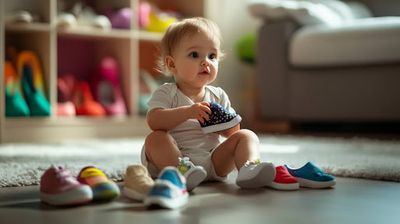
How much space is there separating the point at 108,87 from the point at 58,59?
0.32 m

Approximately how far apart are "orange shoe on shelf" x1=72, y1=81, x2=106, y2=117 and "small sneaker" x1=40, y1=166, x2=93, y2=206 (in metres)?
1.86

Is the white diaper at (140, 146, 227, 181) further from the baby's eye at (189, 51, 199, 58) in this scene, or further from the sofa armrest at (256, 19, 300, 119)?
the sofa armrest at (256, 19, 300, 119)

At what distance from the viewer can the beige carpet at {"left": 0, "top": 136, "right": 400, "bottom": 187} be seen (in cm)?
130

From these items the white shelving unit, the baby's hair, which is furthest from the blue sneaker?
the white shelving unit

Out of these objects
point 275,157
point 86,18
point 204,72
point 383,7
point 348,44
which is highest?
point 383,7

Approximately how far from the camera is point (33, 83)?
2.60 m

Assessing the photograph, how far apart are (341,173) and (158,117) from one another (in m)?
0.47

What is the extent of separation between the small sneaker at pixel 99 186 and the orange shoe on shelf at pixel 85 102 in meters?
1.82

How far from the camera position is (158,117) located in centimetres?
119

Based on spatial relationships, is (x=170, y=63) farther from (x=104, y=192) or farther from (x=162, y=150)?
(x=104, y=192)

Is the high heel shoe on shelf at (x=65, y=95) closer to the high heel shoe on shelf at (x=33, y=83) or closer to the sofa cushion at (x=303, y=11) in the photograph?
the high heel shoe on shelf at (x=33, y=83)

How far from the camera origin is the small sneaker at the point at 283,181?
1119mm

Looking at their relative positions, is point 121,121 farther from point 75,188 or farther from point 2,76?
point 75,188

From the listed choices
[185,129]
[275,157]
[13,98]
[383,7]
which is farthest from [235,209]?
[383,7]
